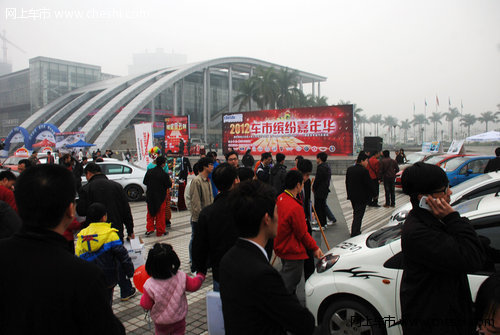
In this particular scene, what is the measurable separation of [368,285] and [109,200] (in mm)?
3361

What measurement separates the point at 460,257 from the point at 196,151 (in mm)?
33350

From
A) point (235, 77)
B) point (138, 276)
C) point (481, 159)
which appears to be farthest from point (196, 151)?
point (235, 77)

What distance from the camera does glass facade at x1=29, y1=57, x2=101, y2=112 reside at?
186 feet

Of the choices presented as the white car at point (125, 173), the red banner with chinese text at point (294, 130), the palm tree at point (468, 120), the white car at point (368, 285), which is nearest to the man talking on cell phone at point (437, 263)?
the white car at point (368, 285)

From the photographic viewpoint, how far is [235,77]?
7056 centimetres

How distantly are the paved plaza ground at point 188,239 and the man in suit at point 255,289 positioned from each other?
1.96 metres

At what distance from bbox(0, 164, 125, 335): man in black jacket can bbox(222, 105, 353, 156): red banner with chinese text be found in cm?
2292

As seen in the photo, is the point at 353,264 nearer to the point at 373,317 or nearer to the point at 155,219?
the point at 373,317

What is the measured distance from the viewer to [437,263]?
1740 millimetres

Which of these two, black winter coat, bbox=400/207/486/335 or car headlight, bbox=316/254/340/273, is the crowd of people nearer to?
black winter coat, bbox=400/207/486/335

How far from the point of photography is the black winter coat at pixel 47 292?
123cm

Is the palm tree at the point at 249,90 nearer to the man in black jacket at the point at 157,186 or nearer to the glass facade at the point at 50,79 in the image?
the glass facade at the point at 50,79

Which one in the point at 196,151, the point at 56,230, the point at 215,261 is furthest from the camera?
the point at 196,151

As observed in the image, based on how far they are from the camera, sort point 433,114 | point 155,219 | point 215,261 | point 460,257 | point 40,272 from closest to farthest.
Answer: point 40,272 → point 460,257 → point 215,261 → point 155,219 → point 433,114
